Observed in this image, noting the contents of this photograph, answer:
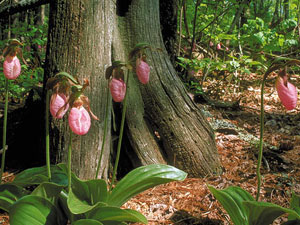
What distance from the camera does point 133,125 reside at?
2.45 metres

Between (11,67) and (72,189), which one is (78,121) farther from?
(11,67)

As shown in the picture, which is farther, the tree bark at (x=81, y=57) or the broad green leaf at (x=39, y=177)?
the tree bark at (x=81, y=57)

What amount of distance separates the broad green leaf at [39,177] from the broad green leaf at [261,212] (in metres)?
1.08

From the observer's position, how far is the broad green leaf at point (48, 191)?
1558mm

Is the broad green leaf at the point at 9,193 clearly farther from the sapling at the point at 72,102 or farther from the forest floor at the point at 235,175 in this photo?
the sapling at the point at 72,102

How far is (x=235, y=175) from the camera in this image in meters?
2.58

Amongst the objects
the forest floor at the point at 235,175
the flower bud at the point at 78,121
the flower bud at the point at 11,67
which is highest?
the flower bud at the point at 11,67

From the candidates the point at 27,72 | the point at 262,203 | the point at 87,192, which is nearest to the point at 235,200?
the point at 262,203

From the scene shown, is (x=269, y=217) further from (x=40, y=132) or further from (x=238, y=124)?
(x=238, y=124)

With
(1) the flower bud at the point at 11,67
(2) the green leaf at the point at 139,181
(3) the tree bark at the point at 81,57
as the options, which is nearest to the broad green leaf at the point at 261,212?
(2) the green leaf at the point at 139,181

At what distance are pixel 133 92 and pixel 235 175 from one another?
1215 millimetres

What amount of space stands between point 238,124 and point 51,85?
2.96 metres

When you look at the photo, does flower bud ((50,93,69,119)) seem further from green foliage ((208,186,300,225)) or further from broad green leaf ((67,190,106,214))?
green foliage ((208,186,300,225))

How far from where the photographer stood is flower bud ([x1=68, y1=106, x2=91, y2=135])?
1273 millimetres
